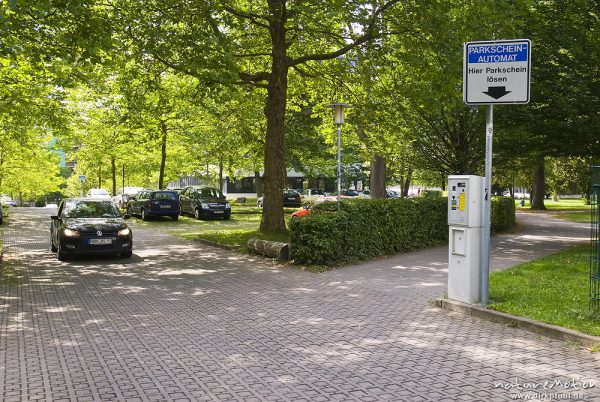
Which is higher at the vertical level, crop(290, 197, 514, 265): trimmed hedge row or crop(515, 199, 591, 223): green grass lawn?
crop(290, 197, 514, 265): trimmed hedge row

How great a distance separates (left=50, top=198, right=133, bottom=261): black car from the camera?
12.3 metres

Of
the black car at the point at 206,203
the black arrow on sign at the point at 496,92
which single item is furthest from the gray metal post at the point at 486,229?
the black car at the point at 206,203

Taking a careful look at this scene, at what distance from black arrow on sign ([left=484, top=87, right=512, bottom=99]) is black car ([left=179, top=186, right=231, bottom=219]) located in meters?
21.0

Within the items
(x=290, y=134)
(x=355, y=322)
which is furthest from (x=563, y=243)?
(x=290, y=134)

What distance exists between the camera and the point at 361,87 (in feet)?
61.0

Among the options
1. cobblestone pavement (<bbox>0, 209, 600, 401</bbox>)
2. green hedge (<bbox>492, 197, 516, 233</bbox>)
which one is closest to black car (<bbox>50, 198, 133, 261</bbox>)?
cobblestone pavement (<bbox>0, 209, 600, 401</bbox>)

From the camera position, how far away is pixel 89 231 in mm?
12414

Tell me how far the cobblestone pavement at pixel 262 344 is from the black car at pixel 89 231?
1941mm

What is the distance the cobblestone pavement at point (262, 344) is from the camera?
4637mm

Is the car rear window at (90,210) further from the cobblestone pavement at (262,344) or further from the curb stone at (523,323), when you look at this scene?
the curb stone at (523,323)

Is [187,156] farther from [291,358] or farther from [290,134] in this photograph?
[291,358]

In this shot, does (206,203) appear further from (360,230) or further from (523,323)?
(523,323)

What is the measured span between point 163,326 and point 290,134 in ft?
83.8

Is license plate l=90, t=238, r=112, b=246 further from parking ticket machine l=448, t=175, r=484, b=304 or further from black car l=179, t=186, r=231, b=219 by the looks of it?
black car l=179, t=186, r=231, b=219
